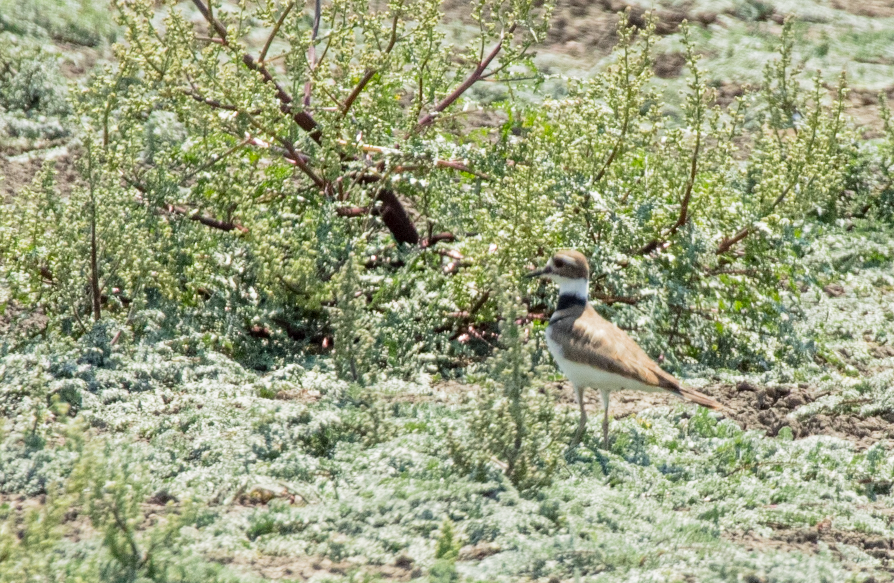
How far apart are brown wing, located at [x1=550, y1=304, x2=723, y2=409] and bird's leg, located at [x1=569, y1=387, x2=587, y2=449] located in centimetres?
20

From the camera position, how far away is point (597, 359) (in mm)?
5312

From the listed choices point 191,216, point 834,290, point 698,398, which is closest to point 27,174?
point 191,216

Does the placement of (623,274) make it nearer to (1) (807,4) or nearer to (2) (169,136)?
(2) (169,136)

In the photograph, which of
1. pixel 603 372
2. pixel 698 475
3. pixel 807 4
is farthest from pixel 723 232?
pixel 807 4

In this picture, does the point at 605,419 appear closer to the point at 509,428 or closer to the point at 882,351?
the point at 509,428

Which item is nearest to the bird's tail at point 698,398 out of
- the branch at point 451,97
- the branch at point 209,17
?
the branch at point 451,97

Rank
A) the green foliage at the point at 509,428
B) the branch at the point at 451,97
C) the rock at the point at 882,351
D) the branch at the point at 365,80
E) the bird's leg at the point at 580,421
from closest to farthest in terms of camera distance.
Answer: the green foliage at the point at 509,428 < the bird's leg at the point at 580,421 < the branch at the point at 365,80 < the branch at the point at 451,97 < the rock at the point at 882,351

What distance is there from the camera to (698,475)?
4.88m

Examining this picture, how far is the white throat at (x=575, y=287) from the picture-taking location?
19.3 ft

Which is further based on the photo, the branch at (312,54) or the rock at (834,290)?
the rock at (834,290)

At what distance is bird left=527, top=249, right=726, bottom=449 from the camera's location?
5262mm

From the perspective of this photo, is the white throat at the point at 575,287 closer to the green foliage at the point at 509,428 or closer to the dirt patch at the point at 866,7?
the green foliage at the point at 509,428

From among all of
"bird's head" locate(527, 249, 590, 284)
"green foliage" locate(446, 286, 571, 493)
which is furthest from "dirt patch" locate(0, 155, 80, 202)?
"green foliage" locate(446, 286, 571, 493)

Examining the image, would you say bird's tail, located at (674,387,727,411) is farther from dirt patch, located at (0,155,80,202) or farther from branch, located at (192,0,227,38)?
dirt patch, located at (0,155,80,202)
